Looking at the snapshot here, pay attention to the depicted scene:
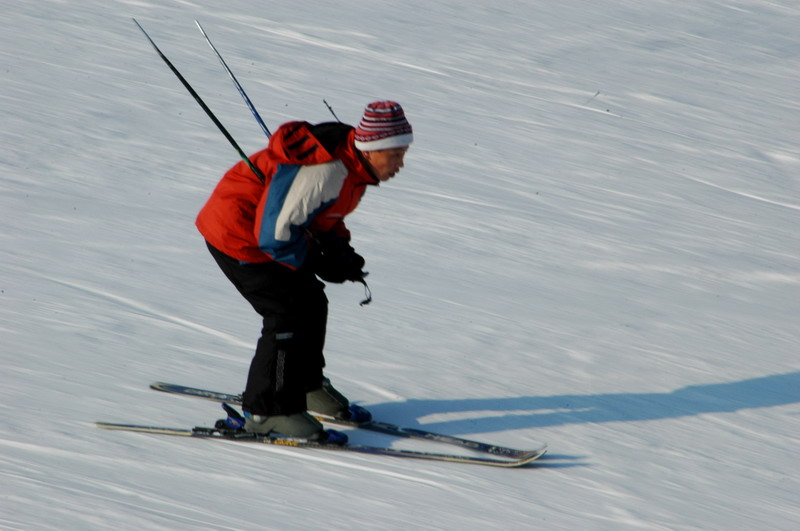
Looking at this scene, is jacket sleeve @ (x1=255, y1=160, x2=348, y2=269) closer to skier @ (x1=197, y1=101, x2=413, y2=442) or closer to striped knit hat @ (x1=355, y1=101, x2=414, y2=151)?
skier @ (x1=197, y1=101, x2=413, y2=442)

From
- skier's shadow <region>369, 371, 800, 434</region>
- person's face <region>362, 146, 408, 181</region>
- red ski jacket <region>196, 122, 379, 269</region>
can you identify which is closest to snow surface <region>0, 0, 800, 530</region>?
skier's shadow <region>369, 371, 800, 434</region>

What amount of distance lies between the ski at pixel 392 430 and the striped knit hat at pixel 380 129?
1.17 metres

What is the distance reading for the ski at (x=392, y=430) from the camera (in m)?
3.59

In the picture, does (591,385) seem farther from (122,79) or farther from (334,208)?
(122,79)

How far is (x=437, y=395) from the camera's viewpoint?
4137 millimetres

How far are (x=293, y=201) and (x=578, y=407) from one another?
1768mm

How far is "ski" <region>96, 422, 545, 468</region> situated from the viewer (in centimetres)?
344

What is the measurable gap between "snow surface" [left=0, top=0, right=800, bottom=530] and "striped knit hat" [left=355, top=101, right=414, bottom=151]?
114 centimetres

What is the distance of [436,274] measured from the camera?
5.64m

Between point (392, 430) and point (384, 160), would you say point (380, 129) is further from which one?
point (392, 430)

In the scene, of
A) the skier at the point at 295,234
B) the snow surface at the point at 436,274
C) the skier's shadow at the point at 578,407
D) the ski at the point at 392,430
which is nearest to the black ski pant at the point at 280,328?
the skier at the point at 295,234

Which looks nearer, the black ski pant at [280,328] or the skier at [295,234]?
the skier at [295,234]

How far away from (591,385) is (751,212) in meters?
3.64

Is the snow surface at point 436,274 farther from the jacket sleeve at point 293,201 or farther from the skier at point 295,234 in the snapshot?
the jacket sleeve at point 293,201
